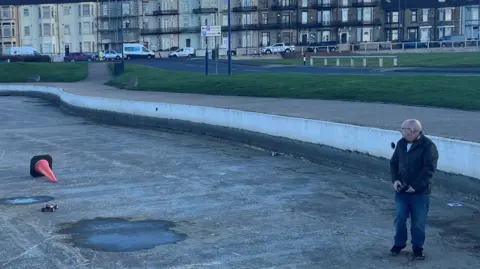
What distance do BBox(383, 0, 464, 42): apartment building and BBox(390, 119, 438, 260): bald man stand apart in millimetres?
96051

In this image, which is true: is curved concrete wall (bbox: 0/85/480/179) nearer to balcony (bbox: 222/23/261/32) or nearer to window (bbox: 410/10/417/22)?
balcony (bbox: 222/23/261/32)

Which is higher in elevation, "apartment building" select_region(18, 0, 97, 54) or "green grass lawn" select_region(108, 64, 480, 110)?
"apartment building" select_region(18, 0, 97, 54)

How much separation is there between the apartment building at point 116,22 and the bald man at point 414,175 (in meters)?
96.3

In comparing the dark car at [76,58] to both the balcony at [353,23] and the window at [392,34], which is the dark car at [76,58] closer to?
the balcony at [353,23]

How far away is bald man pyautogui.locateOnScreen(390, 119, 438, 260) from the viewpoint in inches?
384

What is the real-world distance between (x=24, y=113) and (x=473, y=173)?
26492 mm

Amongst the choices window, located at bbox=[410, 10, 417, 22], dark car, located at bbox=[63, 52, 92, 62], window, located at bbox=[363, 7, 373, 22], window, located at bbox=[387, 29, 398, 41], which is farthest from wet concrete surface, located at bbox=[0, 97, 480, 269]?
window, located at bbox=[410, 10, 417, 22]

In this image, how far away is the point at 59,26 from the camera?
107562 millimetres

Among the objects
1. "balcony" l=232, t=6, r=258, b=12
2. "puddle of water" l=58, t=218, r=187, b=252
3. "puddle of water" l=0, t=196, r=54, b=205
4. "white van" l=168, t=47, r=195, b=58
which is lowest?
"puddle of water" l=0, t=196, r=54, b=205

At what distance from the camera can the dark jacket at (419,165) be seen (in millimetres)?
9742

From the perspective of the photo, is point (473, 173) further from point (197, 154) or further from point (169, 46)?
point (169, 46)

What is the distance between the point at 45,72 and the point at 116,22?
44.8 metres

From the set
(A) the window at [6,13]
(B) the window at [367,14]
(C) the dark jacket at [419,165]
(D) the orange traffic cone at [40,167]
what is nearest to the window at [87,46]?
(A) the window at [6,13]

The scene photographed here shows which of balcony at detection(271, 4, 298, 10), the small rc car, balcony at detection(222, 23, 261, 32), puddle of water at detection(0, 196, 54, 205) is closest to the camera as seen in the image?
the small rc car
